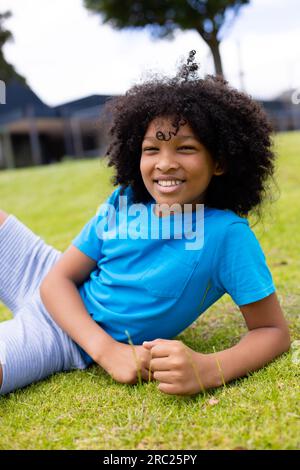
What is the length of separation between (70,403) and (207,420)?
48 centimetres

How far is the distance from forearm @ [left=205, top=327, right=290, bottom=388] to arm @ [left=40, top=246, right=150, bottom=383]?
0.21 metres

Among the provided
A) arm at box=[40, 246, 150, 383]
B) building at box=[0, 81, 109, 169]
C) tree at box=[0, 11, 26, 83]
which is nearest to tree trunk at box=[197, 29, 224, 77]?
arm at box=[40, 246, 150, 383]

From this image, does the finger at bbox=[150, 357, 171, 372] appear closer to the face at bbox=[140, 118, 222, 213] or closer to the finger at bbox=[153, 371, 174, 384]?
the finger at bbox=[153, 371, 174, 384]

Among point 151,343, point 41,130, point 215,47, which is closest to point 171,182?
point 151,343

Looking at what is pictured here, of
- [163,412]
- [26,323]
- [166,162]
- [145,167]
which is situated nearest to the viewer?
[163,412]

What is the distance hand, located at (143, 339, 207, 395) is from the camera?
5.14ft

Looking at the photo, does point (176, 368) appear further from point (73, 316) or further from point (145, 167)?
point (145, 167)

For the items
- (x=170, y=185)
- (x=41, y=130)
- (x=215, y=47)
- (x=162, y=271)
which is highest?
(x=215, y=47)

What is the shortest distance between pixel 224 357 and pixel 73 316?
22.9 inches

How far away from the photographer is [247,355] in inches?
68.2

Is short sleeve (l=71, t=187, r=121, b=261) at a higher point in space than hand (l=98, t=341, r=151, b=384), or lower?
higher

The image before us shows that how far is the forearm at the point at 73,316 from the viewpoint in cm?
187

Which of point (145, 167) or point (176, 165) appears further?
point (145, 167)

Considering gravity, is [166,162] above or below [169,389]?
above
